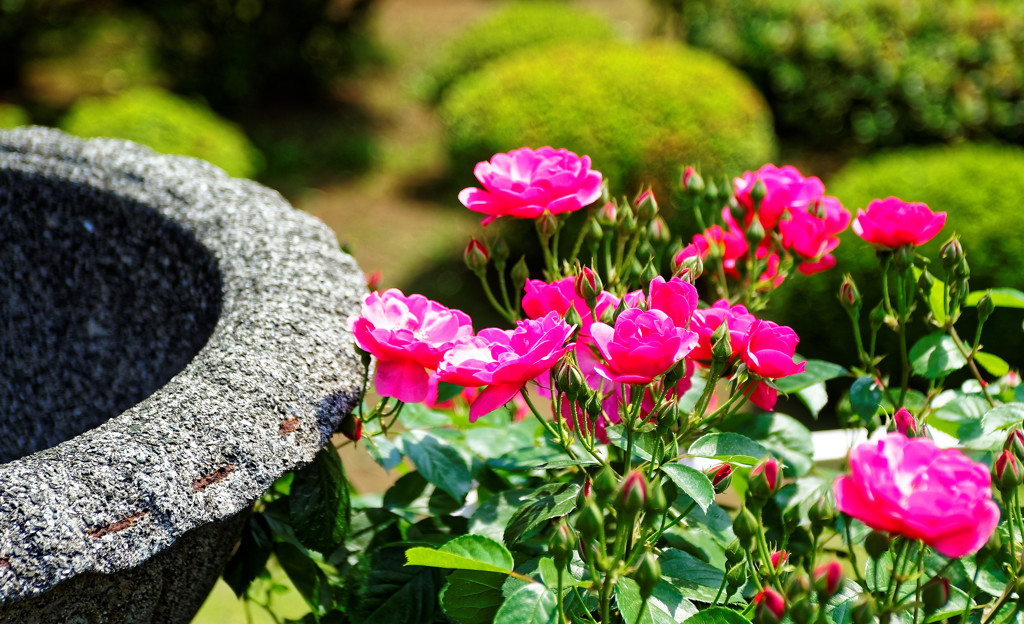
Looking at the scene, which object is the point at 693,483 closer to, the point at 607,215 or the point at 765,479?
the point at 765,479

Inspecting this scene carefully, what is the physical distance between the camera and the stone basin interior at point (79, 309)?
148cm

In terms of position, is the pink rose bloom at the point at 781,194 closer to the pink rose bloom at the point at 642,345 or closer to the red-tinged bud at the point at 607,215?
the red-tinged bud at the point at 607,215

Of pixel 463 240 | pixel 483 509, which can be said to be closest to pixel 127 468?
pixel 483 509

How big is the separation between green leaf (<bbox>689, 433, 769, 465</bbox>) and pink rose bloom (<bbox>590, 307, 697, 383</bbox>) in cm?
20

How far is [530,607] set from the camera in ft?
3.10

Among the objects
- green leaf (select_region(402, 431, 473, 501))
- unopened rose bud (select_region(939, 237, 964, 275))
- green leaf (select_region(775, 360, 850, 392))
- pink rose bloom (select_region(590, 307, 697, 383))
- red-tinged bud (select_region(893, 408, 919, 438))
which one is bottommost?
green leaf (select_region(402, 431, 473, 501))

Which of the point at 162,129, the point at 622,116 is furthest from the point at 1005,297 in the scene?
the point at 162,129

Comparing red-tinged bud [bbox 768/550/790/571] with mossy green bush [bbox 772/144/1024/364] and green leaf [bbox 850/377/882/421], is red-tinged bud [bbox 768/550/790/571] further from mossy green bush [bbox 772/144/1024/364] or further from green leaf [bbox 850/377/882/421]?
mossy green bush [bbox 772/144/1024/364]

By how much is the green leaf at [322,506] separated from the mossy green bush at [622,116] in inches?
132

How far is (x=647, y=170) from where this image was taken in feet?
15.0

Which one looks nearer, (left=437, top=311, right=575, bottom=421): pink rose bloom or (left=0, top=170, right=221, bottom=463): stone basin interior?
(left=437, top=311, right=575, bottom=421): pink rose bloom

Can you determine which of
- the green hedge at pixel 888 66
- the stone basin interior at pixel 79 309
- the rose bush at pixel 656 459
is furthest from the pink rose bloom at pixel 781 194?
the green hedge at pixel 888 66

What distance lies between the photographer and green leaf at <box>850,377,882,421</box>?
1.35 m

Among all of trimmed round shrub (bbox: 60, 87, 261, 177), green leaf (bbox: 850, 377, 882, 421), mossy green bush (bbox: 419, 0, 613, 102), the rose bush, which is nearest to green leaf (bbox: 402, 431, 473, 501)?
the rose bush
